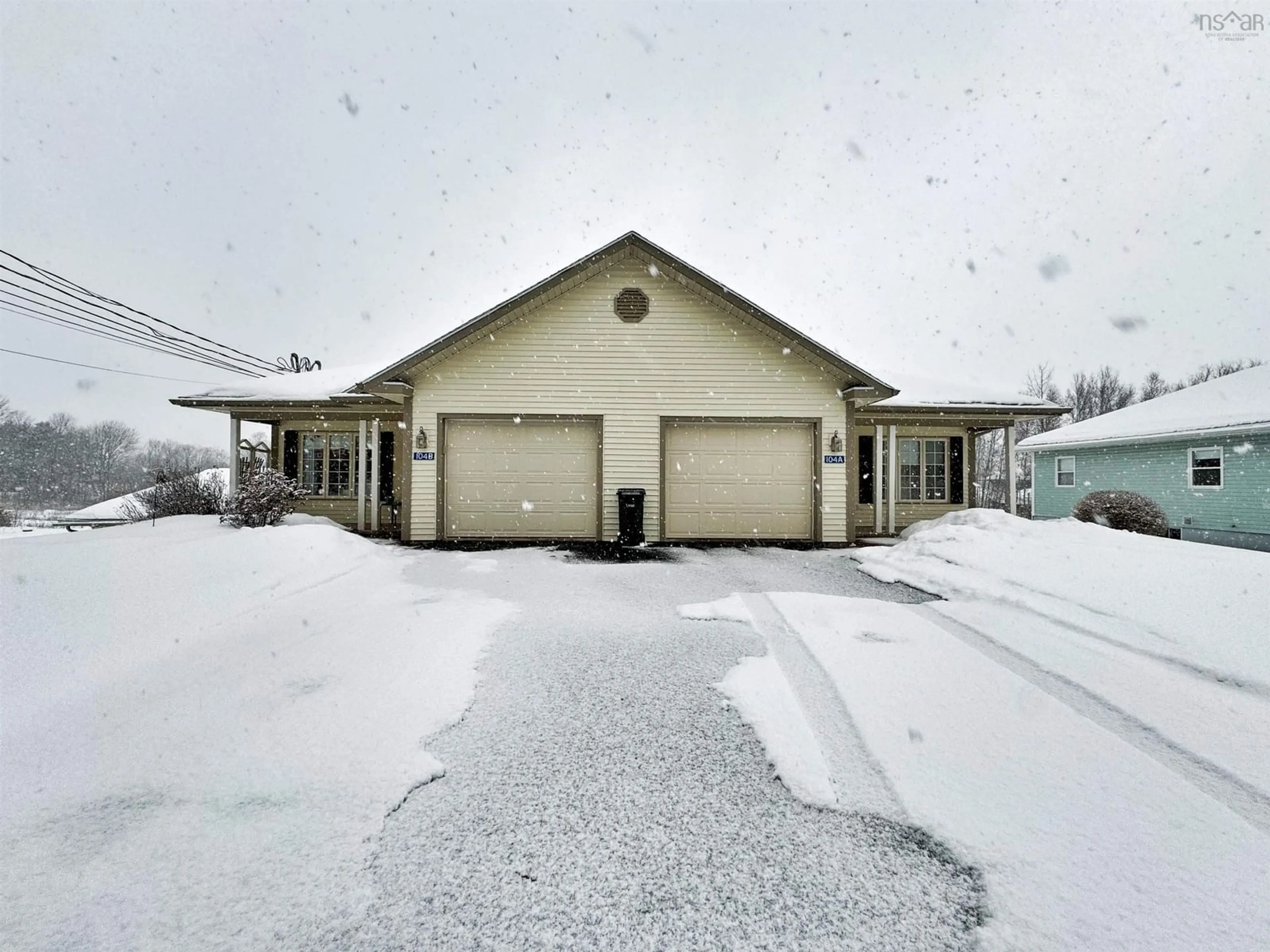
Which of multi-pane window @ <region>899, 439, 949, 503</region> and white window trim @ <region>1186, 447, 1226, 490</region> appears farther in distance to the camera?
white window trim @ <region>1186, 447, 1226, 490</region>

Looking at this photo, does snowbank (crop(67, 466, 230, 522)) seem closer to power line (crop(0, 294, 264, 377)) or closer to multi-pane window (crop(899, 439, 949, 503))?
power line (crop(0, 294, 264, 377))

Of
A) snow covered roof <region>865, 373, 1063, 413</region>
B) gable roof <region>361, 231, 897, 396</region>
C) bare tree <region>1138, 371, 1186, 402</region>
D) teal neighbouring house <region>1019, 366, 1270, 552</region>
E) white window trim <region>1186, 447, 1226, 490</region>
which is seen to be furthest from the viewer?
bare tree <region>1138, 371, 1186, 402</region>

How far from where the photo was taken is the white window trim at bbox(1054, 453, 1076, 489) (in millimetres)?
17844

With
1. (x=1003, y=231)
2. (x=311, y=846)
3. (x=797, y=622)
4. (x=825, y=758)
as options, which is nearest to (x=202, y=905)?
(x=311, y=846)

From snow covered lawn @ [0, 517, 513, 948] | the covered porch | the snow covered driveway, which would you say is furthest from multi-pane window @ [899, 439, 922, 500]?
the covered porch

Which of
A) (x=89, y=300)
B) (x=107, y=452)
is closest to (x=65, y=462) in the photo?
(x=107, y=452)

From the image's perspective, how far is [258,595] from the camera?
4902 mm

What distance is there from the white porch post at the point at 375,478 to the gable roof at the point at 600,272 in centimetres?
332

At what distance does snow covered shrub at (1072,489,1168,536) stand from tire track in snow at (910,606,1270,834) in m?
9.76

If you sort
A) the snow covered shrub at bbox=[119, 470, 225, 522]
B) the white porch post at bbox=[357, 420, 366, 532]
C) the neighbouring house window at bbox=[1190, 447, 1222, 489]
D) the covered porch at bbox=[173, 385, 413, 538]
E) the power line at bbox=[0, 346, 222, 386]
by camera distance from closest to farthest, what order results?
the snow covered shrub at bbox=[119, 470, 225, 522], the covered porch at bbox=[173, 385, 413, 538], the white porch post at bbox=[357, 420, 366, 532], the neighbouring house window at bbox=[1190, 447, 1222, 489], the power line at bbox=[0, 346, 222, 386]

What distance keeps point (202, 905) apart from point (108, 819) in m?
0.77

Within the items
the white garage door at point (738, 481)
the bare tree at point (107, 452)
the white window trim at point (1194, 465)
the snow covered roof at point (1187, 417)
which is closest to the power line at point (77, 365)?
the bare tree at point (107, 452)

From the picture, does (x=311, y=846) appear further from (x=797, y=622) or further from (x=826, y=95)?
(x=826, y=95)

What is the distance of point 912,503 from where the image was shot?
1295 cm
